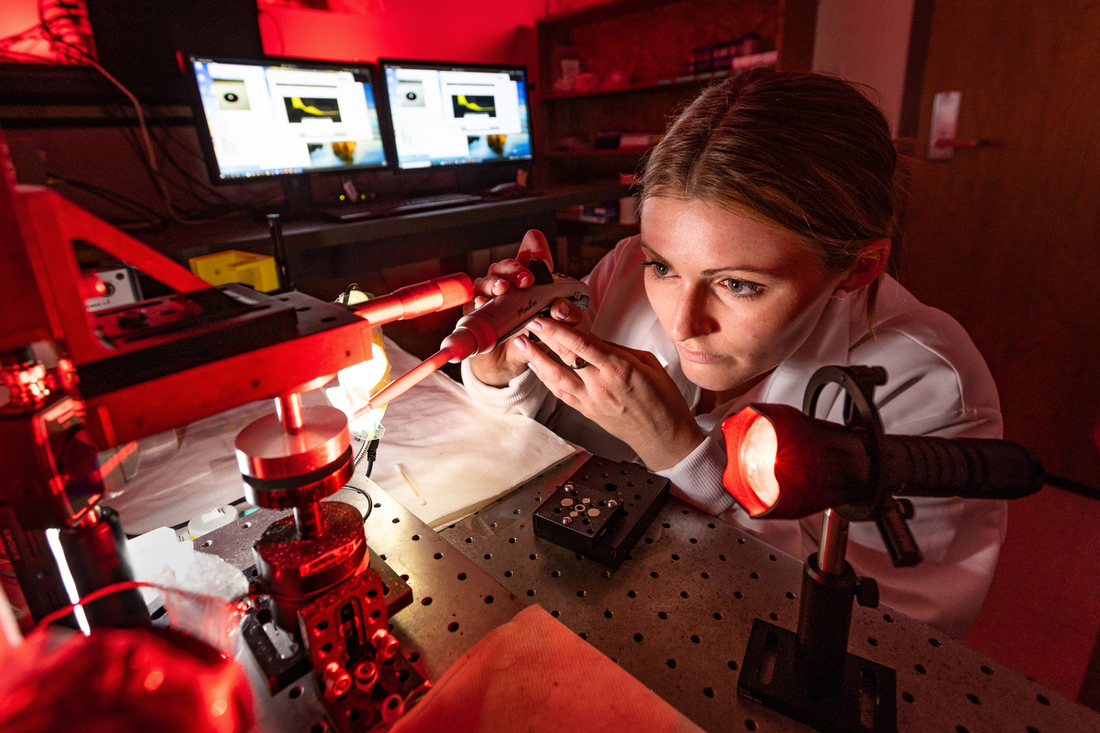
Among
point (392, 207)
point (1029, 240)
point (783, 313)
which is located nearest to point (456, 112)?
point (392, 207)

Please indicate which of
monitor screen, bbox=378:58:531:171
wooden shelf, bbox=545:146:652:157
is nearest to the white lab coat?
monitor screen, bbox=378:58:531:171

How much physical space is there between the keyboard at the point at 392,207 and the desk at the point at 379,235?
1.6 inches

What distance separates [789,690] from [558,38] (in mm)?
3283

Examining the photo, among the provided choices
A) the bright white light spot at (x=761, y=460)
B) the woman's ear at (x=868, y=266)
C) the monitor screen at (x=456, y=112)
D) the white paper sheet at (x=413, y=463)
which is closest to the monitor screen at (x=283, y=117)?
the monitor screen at (x=456, y=112)

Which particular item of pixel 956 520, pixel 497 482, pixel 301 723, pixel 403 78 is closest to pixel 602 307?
pixel 497 482

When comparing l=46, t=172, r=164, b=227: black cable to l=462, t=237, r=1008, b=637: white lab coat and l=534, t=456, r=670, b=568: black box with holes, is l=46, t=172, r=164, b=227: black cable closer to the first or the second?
l=462, t=237, r=1008, b=637: white lab coat

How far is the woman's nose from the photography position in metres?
0.79

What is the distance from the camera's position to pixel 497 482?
79cm

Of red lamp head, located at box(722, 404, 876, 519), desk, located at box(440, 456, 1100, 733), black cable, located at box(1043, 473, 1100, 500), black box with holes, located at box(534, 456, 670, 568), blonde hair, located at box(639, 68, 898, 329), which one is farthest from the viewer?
black cable, located at box(1043, 473, 1100, 500)

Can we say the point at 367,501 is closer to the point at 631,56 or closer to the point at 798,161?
the point at 798,161

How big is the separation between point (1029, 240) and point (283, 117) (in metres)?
2.62

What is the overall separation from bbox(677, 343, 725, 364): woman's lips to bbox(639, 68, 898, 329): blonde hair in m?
0.20

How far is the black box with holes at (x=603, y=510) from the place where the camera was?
606 millimetres

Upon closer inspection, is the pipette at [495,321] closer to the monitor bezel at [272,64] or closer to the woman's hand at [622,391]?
the woman's hand at [622,391]
